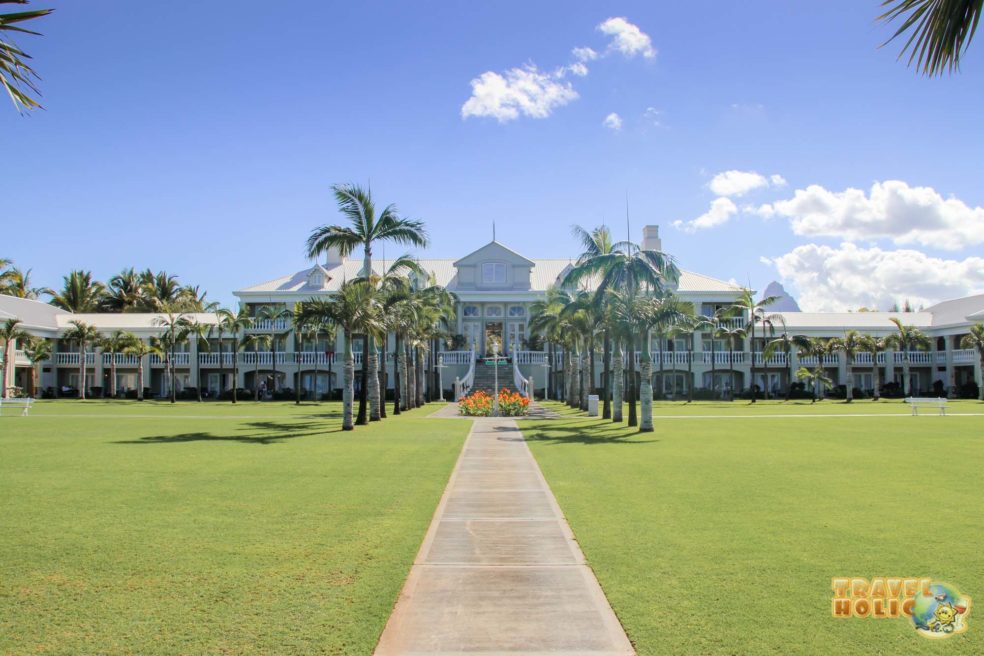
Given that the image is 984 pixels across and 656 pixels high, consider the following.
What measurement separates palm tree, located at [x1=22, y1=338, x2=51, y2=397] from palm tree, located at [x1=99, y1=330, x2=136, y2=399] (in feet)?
11.6

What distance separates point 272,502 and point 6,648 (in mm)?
5703

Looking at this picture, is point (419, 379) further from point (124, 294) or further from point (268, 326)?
point (124, 294)

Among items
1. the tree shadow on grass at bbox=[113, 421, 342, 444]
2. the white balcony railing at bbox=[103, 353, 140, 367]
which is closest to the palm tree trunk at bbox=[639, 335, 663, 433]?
the tree shadow on grass at bbox=[113, 421, 342, 444]

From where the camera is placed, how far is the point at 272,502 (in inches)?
433

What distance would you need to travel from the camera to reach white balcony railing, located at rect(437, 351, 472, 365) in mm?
54531

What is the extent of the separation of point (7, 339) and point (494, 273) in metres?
33.4

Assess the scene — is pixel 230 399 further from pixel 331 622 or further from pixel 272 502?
pixel 331 622

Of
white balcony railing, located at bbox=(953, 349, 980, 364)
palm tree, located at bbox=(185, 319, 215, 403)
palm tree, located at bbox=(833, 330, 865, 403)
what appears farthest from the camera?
white balcony railing, located at bbox=(953, 349, 980, 364)

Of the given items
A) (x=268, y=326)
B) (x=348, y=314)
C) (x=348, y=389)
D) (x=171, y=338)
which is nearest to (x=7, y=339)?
(x=171, y=338)

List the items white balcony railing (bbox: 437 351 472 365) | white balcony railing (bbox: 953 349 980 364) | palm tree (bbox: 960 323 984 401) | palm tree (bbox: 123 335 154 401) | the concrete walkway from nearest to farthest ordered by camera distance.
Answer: the concrete walkway < palm tree (bbox: 960 323 984 401) < palm tree (bbox: 123 335 154 401) < white balcony railing (bbox: 437 351 472 365) < white balcony railing (bbox: 953 349 980 364)

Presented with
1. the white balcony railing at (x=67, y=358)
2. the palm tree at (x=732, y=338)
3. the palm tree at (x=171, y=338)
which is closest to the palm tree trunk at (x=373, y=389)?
the palm tree at (x=171, y=338)

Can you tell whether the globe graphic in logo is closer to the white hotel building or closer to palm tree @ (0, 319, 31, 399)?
the white hotel building

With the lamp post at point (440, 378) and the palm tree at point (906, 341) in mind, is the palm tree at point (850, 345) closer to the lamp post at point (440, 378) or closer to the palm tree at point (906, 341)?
the palm tree at point (906, 341)

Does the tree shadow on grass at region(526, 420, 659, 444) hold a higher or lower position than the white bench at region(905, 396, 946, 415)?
lower
